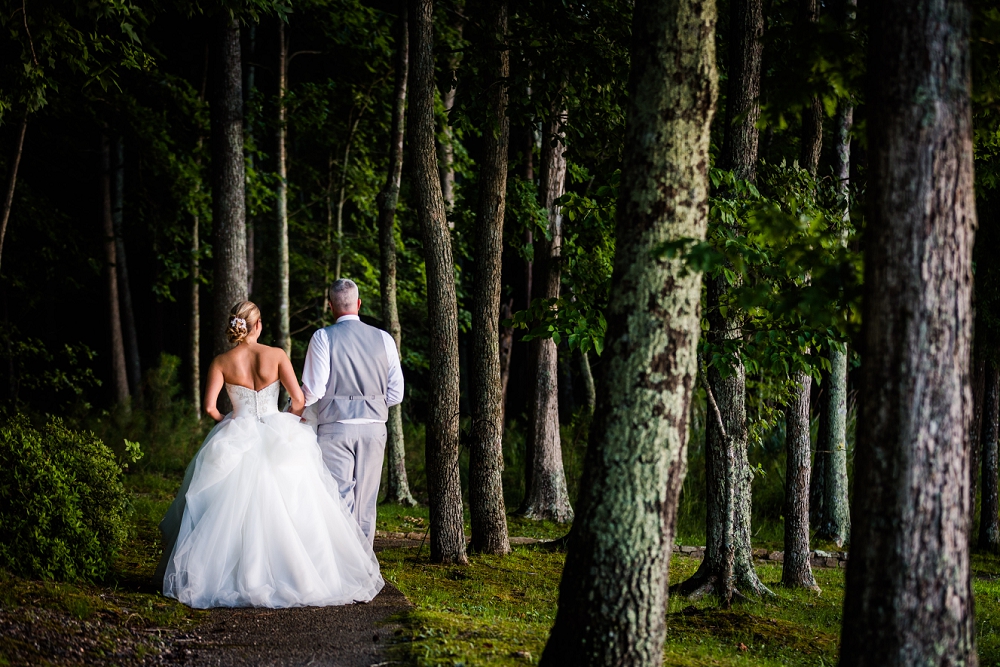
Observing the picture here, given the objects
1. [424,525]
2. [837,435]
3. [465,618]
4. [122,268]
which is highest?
[122,268]

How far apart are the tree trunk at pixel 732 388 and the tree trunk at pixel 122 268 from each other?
16.0 meters

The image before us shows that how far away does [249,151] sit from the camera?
1778cm

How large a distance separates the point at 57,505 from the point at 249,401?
5.10 ft

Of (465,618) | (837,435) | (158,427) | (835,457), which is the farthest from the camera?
(158,427)

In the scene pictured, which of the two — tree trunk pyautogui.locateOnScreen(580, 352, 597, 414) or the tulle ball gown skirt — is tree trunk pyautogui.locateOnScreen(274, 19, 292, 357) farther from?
the tulle ball gown skirt

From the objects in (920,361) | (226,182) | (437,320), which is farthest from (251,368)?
(226,182)

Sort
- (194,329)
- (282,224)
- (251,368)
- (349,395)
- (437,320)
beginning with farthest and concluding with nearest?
(194,329)
(282,224)
(437,320)
(349,395)
(251,368)

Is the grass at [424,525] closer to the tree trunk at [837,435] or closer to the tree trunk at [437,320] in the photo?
the tree trunk at [437,320]

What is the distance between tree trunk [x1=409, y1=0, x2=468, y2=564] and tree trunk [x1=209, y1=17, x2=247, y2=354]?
418 centimetres

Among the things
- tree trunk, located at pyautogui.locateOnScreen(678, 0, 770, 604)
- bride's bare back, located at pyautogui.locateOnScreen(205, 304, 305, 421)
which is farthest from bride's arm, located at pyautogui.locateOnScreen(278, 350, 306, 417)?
tree trunk, located at pyautogui.locateOnScreen(678, 0, 770, 604)

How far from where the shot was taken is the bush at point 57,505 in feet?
20.8

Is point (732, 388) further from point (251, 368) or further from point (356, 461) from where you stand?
point (251, 368)

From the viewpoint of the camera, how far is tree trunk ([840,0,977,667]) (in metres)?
3.38

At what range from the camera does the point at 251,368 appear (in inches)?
286
